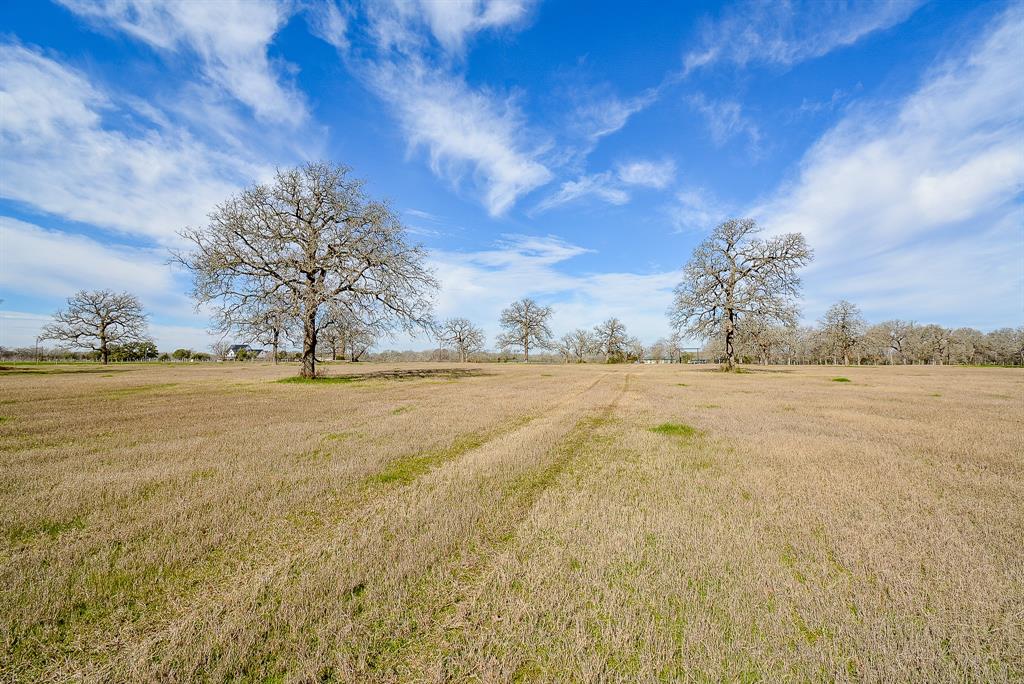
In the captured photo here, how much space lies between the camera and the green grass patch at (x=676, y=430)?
9.79 m

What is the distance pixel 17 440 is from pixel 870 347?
132 m

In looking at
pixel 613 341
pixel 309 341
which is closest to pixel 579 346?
pixel 613 341

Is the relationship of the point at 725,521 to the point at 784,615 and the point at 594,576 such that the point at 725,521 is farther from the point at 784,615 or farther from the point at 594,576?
the point at 594,576

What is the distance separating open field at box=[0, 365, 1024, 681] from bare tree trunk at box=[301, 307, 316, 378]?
1560cm

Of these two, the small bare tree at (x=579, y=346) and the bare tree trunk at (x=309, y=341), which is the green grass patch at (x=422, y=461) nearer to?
the bare tree trunk at (x=309, y=341)

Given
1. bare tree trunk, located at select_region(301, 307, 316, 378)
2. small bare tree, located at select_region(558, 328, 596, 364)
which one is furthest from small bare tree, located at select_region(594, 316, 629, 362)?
bare tree trunk, located at select_region(301, 307, 316, 378)

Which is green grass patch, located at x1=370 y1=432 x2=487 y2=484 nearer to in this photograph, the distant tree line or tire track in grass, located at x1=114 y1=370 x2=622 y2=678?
Result: tire track in grass, located at x1=114 y1=370 x2=622 y2=678

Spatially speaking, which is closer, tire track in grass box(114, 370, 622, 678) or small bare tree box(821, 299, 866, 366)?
tire track in grass box(114, 370, 622, 678)

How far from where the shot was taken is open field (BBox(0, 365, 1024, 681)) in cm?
257

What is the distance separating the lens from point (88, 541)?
405 cm

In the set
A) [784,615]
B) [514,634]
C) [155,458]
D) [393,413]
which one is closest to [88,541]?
[155,458]

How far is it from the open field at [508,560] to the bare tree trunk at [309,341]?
1560 centimetres

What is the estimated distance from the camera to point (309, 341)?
2439 centimetres

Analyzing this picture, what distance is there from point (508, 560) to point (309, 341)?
80.0 ft
